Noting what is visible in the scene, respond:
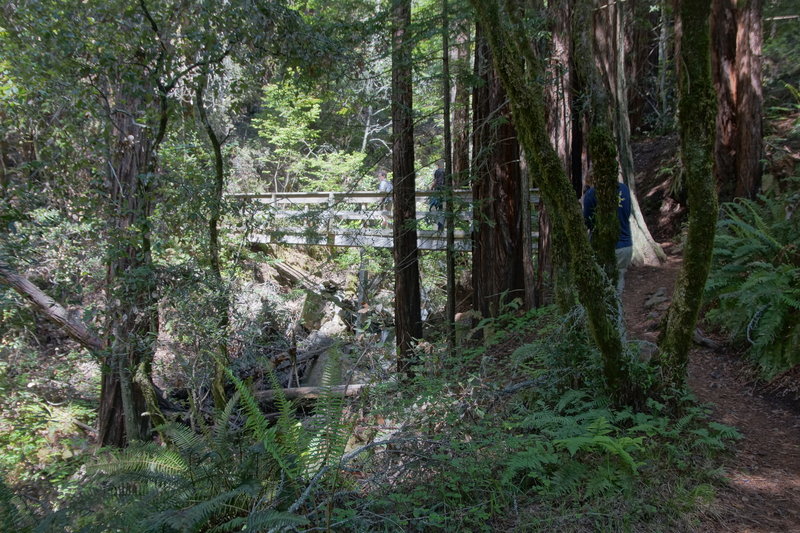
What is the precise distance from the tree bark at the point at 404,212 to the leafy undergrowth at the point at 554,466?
3.95 metres

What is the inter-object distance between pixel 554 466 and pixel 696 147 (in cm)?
261

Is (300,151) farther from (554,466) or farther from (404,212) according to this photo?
(554,466)

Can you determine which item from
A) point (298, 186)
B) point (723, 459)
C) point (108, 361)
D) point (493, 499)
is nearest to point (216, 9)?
point (108, 361)

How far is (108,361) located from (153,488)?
17.7ft

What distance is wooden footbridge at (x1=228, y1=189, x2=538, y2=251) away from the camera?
29.4 ft

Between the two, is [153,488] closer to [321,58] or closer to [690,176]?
[690,176]

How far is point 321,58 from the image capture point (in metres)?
7.38

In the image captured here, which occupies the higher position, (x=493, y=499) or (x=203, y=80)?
(x=203, y=80)

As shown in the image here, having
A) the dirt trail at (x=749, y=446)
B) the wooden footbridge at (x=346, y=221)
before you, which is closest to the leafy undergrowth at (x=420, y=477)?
the dirt trail at (x=749, y=446)

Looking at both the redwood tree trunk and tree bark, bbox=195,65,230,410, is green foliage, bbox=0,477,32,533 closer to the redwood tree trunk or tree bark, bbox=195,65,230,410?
the redwood tree trunk

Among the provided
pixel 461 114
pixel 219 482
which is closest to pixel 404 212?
pixel 461 114

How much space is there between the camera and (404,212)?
9141 millimetres

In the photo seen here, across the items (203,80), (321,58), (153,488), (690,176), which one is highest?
(321,58)

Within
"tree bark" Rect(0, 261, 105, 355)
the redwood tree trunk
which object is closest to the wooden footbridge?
the redwood tree trunk
